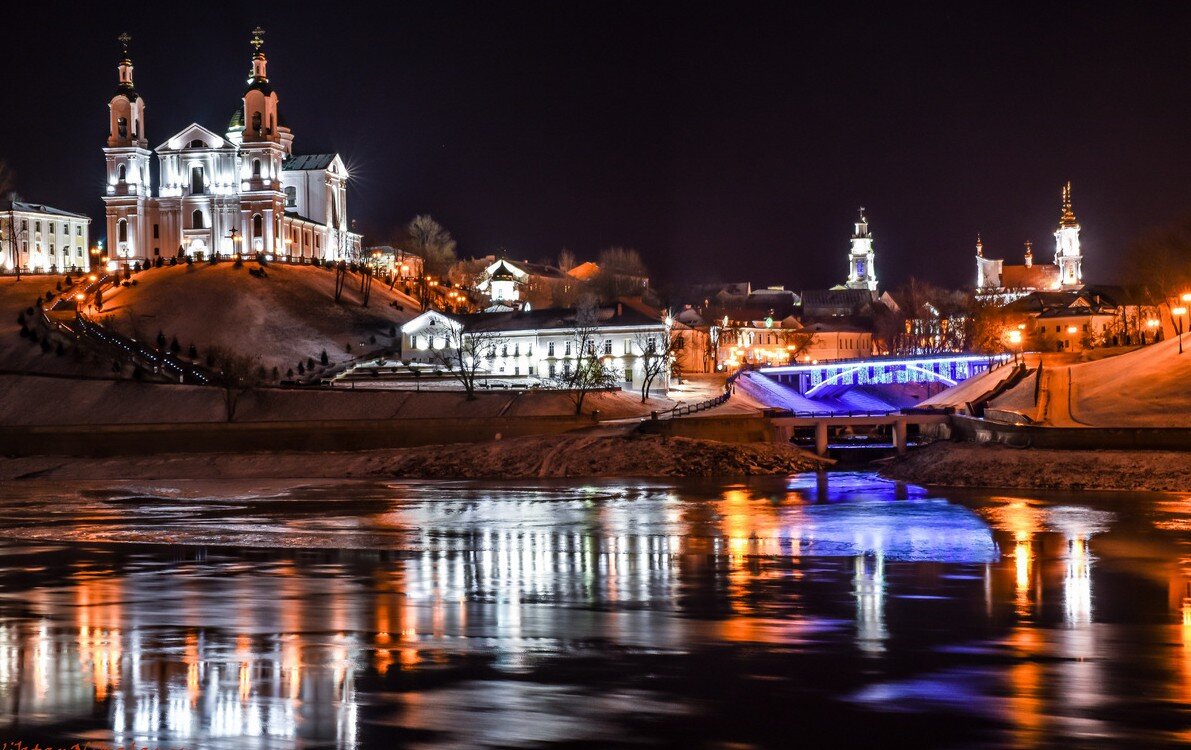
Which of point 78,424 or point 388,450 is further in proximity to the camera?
point 78,424

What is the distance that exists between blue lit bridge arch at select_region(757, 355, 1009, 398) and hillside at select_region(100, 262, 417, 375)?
27538 millimetres

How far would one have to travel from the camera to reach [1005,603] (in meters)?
20.4

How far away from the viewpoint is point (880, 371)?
8569 cm

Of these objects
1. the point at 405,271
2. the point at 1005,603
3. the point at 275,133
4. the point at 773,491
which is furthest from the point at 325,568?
the point at 405,271

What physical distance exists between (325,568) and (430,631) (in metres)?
7.30

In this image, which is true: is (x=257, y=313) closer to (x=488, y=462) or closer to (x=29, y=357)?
(x=29, y=357)

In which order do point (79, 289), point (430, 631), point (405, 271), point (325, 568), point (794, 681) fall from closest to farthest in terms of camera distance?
1. point (794, 681)
2. point (430, 631)
3. point (325, 568)
4. point (79, 289)
5. point (405, 271)

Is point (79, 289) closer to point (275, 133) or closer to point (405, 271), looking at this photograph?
point (275, 133)

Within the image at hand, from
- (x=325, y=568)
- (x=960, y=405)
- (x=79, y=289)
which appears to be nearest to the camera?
(x=325, y=568)

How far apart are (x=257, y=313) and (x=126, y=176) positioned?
27615 millimetres

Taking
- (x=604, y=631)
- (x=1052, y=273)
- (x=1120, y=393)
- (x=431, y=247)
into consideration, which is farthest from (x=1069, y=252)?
(x=604, y=631)

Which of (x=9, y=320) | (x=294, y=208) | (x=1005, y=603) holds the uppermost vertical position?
(x=294, y=208)

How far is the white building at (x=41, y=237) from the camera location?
11938 centimetres

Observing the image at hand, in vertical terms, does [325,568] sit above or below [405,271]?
below
